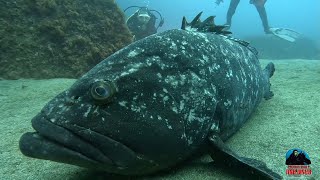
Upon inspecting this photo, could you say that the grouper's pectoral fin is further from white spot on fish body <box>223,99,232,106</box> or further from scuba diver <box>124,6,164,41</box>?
scuba diver <box>124,6,164,41</box>

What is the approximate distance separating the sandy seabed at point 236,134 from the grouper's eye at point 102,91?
2.78 ft

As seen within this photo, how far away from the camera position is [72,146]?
2.48 metres

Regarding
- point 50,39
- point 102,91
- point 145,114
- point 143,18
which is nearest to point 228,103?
point 145,114

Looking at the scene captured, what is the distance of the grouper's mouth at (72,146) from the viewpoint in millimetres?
2453

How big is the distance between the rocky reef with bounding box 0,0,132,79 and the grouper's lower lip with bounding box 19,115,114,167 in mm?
4908

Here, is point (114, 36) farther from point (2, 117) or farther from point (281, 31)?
point (281, 31)

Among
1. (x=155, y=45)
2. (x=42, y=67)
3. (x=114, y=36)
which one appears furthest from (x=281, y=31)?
(x=155, y=45)

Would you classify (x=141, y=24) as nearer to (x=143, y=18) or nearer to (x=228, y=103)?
(x=143, y=18)

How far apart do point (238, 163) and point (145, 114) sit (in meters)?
1.11

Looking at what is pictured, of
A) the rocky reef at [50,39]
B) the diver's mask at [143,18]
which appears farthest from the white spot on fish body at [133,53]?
the diver's mask at [143,18]

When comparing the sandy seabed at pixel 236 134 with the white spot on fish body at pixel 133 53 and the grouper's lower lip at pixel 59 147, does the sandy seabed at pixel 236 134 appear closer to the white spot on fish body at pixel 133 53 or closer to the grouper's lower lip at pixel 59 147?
the grouper's lower lip at pixel 59 147

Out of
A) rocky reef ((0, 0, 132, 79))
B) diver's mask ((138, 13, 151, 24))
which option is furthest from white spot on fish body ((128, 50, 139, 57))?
diver's mask ((138, 13, 151, 24))

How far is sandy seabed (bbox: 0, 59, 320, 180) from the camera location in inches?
119

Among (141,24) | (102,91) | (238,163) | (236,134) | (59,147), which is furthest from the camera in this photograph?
(141,24)
